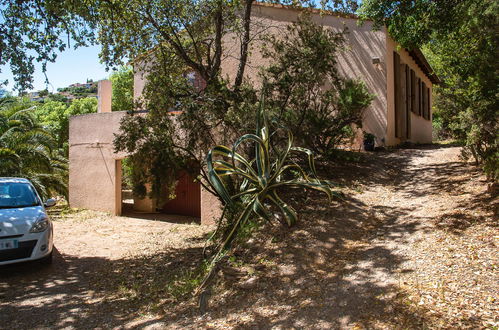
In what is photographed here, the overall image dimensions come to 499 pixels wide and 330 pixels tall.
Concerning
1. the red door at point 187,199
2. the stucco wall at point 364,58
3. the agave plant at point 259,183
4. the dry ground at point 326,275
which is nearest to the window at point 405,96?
the stucco wall at point 364,58

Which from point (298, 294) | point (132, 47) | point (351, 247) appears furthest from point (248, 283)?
point (132, 47)

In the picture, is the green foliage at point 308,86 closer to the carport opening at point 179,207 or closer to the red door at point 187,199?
the carport opening at point 179,207

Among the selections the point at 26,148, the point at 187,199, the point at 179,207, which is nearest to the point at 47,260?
the point at 187,199

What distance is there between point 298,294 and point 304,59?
4.66 m

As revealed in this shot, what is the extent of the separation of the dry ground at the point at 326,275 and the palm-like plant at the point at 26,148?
263 inches

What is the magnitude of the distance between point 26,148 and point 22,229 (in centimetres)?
887

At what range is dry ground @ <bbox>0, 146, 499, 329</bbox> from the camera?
13.0 ft

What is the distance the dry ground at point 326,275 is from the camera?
156 inches

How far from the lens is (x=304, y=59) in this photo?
24.8ft

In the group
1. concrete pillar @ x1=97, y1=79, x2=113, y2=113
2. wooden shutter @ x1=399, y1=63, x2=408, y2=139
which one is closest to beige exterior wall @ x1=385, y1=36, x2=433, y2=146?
wooden shutter @ x1=399, y1=63, x2=408, y2=139

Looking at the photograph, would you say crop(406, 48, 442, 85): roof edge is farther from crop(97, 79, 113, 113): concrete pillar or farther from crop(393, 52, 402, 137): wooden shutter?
crop(97, 79, 113, 113): concrete pillar

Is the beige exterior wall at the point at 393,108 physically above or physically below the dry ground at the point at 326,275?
above

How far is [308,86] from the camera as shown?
7.91m

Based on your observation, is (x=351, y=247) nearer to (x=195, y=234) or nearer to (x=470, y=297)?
(x=470, y=297)
